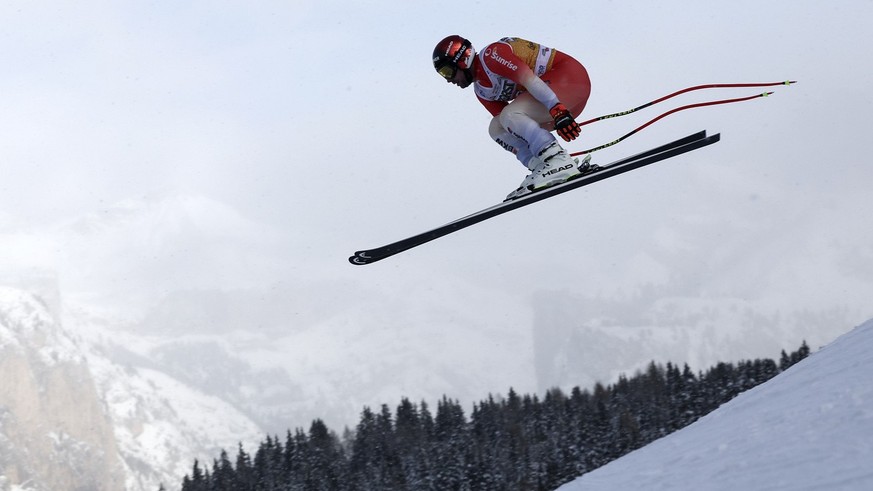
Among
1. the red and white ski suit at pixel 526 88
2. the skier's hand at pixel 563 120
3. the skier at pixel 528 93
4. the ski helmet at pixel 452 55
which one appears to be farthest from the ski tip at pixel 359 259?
the skier's hand at pixel 563 120

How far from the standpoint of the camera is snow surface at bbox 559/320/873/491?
20.2 feet

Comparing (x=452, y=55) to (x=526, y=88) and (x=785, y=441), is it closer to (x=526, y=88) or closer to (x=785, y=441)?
(x=526, y=88)

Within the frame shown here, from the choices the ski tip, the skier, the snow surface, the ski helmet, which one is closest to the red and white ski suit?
the skier

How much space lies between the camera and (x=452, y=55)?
1155 cm

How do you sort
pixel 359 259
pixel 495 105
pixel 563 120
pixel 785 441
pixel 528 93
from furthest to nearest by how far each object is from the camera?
pixel 495 105, pixel 359 259, pixel 528 93, pixel 563 120, pixel 785 441

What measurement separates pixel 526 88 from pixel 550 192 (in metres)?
1.30

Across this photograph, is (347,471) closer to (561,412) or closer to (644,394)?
(561,412)

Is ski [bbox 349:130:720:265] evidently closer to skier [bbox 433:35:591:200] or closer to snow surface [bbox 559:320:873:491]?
skier [bbox 433:35:591:200]

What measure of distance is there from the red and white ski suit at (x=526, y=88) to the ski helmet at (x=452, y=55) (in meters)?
0.17

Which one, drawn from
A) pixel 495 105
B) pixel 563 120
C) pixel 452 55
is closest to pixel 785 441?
pixel 563 120

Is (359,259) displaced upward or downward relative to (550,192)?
downward

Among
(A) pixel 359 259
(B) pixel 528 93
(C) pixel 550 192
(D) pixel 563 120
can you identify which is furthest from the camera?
(A) pixel 359 259

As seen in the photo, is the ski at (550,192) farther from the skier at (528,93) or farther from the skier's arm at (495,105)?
the skier's arm at (495,105)

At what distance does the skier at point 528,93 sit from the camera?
38.0ft
